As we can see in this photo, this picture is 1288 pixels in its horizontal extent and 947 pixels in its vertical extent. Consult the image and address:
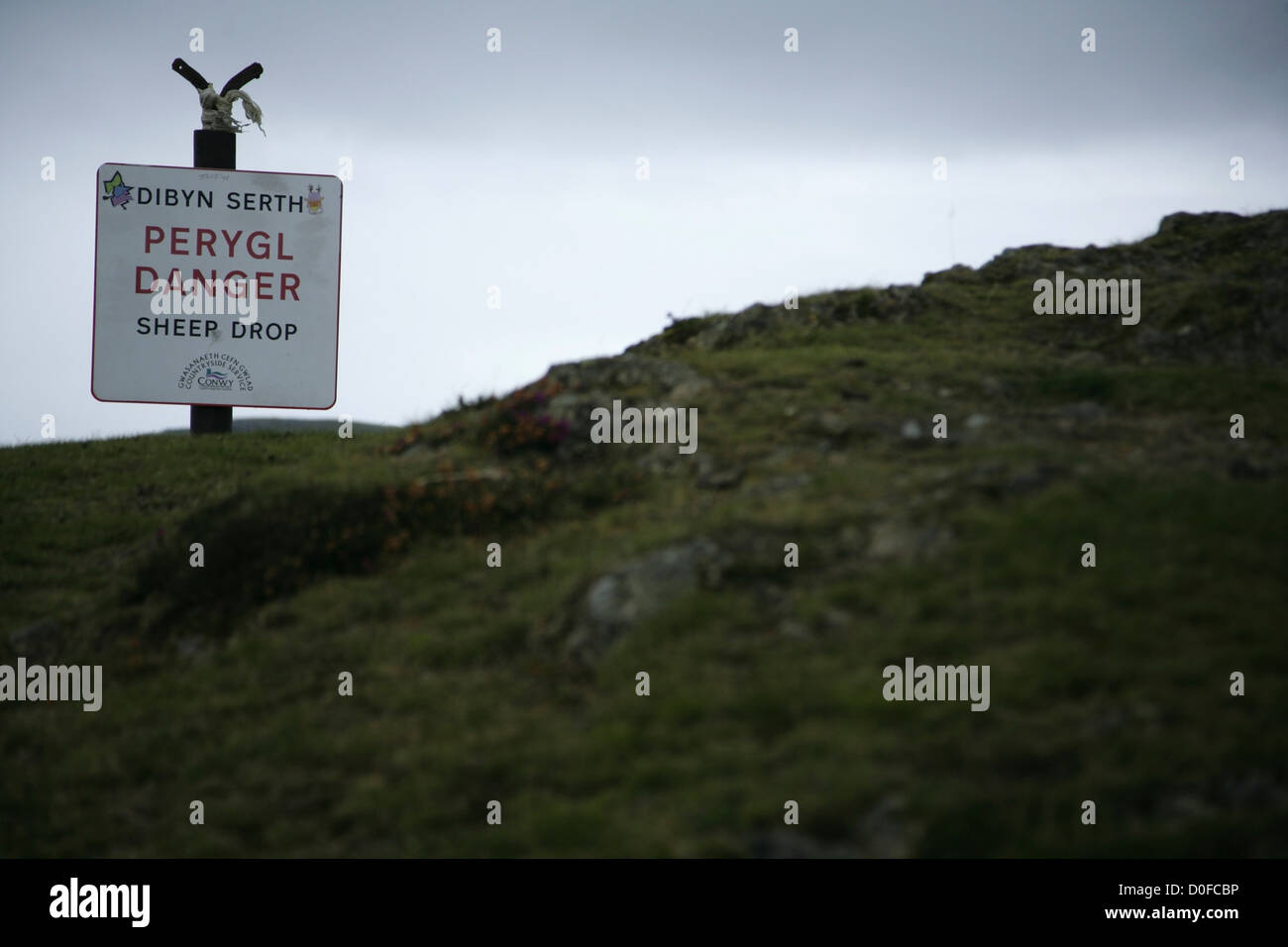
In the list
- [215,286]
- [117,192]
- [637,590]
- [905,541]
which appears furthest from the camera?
[215,286]

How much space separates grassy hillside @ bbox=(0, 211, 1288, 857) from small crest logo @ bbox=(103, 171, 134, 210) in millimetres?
7267

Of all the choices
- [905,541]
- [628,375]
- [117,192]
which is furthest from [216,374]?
[905,541]

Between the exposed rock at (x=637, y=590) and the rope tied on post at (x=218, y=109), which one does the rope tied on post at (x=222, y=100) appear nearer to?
the rope tied on post at (x=218, y=109)

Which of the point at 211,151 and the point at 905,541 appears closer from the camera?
the point at 905,541

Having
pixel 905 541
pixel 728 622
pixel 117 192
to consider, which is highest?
pixel 117 192

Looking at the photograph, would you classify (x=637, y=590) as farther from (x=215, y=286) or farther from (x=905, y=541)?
(x=215, y=286)

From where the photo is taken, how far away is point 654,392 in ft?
39.2

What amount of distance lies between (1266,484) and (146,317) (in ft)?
56.1

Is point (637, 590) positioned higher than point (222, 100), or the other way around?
point (222, 100)

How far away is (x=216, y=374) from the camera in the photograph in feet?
61.5

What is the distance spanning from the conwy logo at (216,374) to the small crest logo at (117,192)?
9.53ft

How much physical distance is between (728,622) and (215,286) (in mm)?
14533
